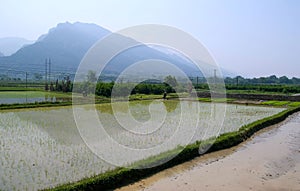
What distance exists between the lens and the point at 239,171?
6602 mm

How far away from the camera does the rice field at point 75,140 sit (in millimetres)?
5867

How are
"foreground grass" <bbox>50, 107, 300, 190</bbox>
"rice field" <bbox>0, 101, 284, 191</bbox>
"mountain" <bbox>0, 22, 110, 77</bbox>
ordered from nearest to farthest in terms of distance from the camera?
"foreground grass" <bbox>50, 107, 300, 190</bbox>
"rice field" <bbox>0, 101, 284, 191</bbox>
"mountain" <bbox>0, 22, 110, 77</bbox>

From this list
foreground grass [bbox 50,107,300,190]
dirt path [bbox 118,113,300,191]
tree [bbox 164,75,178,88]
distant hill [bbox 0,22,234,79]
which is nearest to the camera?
foreground grass [bbox 50,107,300,190]

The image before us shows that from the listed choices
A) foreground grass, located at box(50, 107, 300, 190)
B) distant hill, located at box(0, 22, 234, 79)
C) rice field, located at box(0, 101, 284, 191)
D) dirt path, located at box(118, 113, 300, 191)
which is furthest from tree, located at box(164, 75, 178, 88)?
distant hill, located at box(0, 22, 234, 79)

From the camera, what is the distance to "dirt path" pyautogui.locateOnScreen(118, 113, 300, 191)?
5684 millimetres

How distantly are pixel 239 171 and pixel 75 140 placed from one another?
4.76 m

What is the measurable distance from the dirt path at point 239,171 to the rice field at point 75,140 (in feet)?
3.58

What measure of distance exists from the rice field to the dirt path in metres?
1.09

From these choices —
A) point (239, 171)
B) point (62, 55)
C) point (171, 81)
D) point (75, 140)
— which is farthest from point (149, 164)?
point (62, 55)

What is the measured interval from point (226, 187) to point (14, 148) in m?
5.41

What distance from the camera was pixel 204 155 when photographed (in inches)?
309

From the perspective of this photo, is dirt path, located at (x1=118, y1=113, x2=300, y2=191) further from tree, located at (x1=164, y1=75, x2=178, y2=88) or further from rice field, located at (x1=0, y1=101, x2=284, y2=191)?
tree, located at (x1=164, y1=75, x2=178, y2=88)

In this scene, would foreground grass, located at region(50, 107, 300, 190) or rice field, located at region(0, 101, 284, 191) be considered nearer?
foreground grass, located at region(50, 107, 300, 190)

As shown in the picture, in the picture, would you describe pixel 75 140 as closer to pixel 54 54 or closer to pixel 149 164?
pixel 149 164
